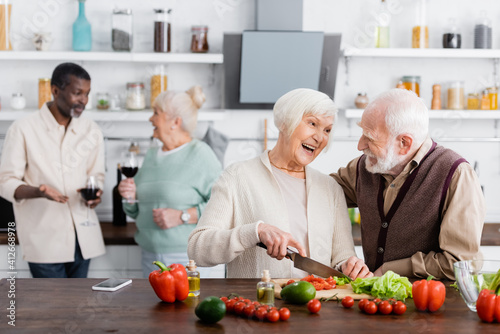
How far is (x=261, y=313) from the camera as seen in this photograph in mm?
1587

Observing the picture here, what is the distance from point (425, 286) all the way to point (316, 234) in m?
0.51

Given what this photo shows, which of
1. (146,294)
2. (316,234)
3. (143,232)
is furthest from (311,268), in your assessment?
(143,232)

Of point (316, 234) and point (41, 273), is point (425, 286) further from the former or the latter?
point (41, 273)

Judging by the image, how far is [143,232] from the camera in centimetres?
305

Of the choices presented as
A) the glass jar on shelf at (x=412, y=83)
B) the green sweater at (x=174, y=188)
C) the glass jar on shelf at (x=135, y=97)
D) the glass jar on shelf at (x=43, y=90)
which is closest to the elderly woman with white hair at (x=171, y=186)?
the green sweater at (x=174, y=188)

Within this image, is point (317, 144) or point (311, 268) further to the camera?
point (317, 144)

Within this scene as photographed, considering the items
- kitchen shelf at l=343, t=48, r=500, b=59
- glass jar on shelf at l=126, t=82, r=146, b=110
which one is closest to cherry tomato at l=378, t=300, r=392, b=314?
kitchen shelf at l=343, t=48, r=500, b=59

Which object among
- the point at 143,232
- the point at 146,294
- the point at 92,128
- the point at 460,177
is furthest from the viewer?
the point at 92,128

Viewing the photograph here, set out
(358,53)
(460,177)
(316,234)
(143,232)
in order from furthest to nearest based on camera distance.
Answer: (358,53), (143,232), (316,234), (460,177)

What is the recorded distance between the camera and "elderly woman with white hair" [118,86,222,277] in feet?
9.66

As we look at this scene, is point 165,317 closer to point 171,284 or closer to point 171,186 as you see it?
point 171,284

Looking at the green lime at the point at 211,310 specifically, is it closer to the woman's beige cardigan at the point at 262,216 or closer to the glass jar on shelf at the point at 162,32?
the woman's beige cardigan at the point at 262,216

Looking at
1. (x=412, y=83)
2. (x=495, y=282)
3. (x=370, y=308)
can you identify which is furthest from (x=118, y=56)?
(x=495, y=282)

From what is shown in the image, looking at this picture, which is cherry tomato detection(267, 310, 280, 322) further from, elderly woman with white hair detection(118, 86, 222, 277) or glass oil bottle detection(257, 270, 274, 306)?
elderly woman with white hair detection(118, 86, 222, 277)
